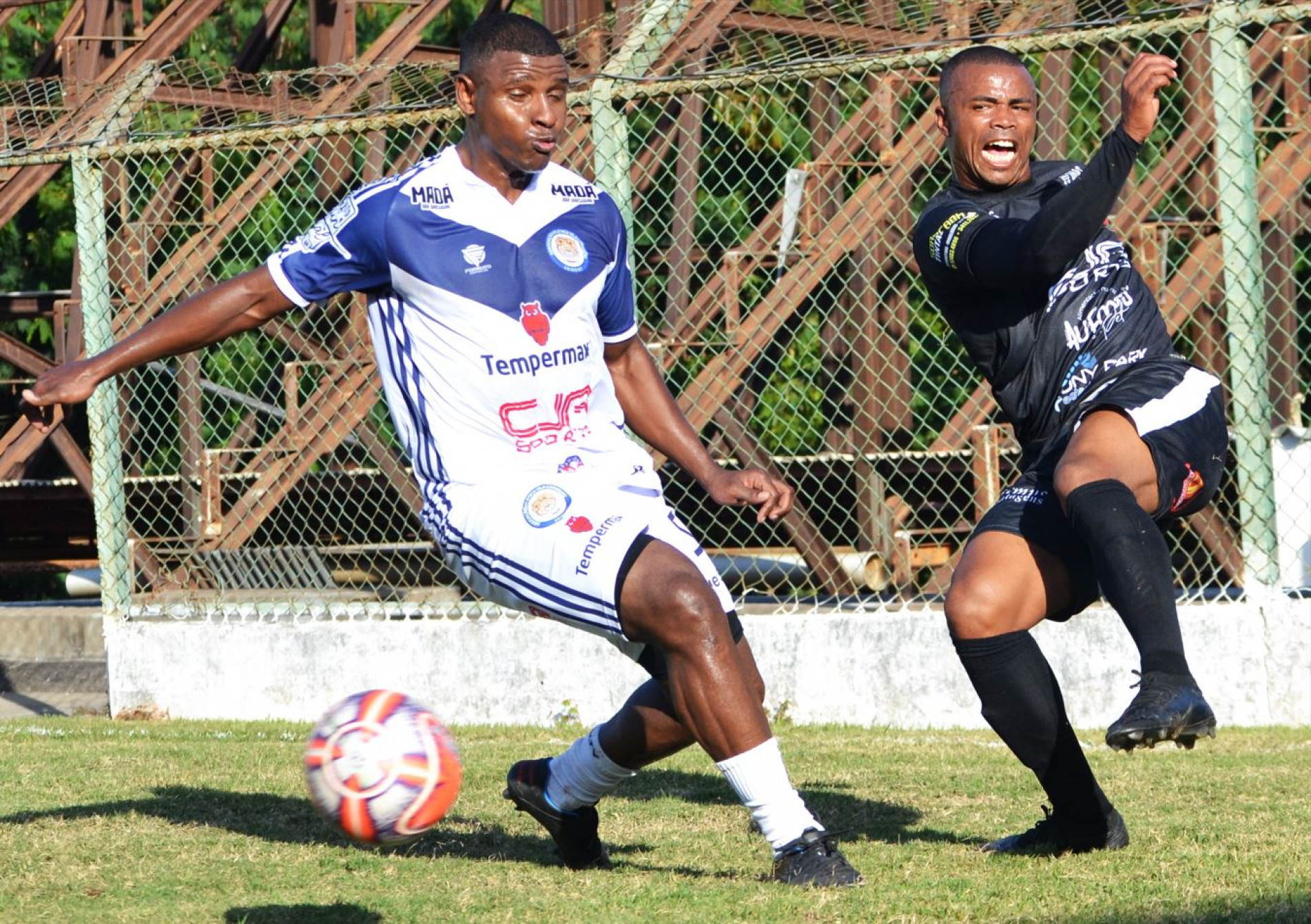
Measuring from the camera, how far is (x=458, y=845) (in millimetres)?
5266

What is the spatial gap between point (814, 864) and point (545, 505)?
111cm

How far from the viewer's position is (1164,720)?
3859mm

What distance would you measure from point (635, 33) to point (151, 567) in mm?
4411

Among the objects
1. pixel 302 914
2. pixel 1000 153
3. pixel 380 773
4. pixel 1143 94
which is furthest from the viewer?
pixel 1000 153

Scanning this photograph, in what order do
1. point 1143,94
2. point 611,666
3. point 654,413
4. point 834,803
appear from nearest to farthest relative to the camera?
1. point 1143,94
2. point 654,413
3. point 834,803
4. point 611,666

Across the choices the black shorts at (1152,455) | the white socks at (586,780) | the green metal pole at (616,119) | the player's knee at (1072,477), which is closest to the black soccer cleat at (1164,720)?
the player's knee at (1072,477)

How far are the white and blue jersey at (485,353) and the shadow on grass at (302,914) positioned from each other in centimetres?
86

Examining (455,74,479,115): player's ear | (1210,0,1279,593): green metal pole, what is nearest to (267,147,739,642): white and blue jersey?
(455,74,479,115): player's ear

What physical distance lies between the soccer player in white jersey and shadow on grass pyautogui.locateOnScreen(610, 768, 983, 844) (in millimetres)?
903

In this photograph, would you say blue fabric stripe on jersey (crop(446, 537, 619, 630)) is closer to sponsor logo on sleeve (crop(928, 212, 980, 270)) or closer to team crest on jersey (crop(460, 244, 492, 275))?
team crest on jersey (crop(460, 244, 492, 275))

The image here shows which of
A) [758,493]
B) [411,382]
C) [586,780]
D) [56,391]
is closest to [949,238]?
[758,493]

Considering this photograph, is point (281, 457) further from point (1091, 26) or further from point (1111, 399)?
point (1111, 399)

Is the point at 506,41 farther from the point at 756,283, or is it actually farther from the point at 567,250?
the point at 756,283

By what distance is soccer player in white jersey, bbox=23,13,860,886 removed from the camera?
438 cm
